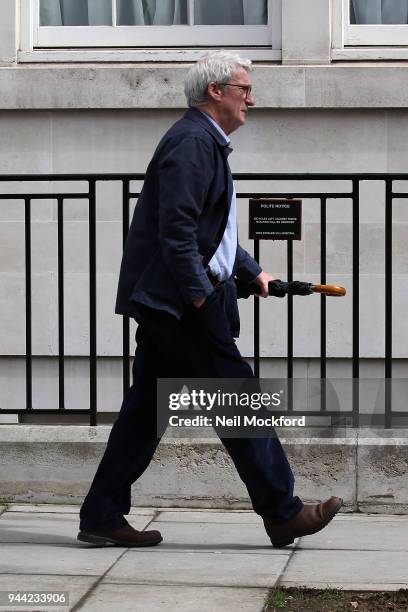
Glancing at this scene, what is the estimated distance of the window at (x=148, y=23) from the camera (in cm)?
909

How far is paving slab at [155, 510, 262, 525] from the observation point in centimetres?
645

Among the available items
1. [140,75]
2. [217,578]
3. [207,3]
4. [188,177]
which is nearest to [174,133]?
[188,177]

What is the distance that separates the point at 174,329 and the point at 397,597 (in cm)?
133

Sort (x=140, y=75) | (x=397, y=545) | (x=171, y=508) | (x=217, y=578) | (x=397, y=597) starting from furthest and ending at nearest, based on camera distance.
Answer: (x=140, y=75), (x=171, y=508), (x=397, y=545), (x=217, y=578), (x=397, y=597)

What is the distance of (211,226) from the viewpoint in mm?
5582

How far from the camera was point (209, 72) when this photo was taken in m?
5.62

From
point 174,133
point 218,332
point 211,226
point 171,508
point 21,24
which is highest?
point 21,24

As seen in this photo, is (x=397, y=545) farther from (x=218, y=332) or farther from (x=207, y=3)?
(x=207, y=3)

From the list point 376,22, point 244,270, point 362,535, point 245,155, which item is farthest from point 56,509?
point 376,22

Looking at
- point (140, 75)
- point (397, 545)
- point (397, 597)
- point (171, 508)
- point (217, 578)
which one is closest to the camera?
point (397, 597)

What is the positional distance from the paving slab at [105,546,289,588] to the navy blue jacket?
0.95 m

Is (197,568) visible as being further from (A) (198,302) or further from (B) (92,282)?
(B) (92,282)

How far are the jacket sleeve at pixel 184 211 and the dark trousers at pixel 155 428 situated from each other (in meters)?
0.16

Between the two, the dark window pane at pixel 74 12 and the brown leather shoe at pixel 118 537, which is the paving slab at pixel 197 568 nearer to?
the brown leather shoe at pixel 118 537
